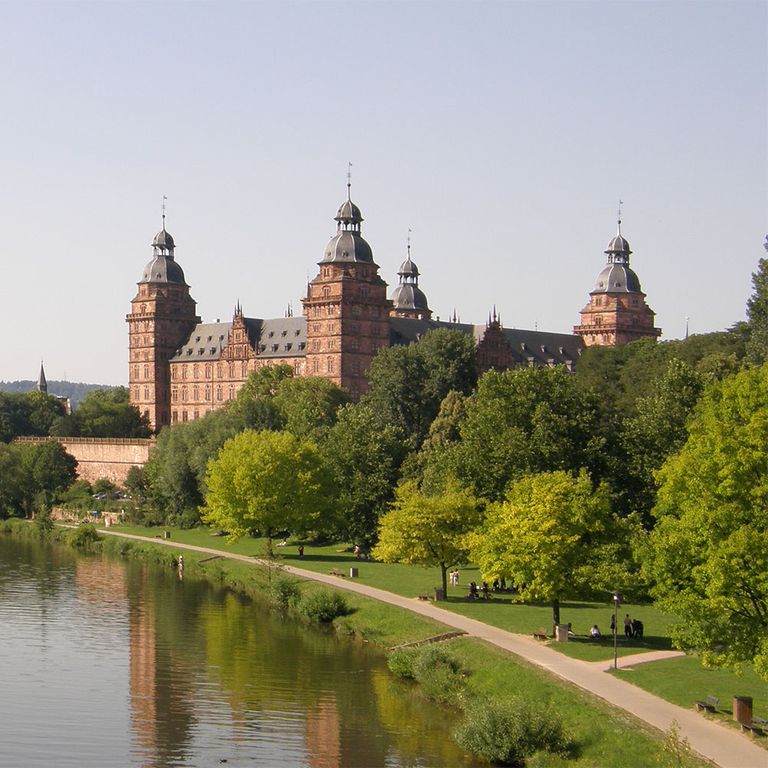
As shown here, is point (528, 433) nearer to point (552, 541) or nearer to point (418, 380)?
point (552, 541)

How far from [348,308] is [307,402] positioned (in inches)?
893

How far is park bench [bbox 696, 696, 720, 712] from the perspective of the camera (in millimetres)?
37844

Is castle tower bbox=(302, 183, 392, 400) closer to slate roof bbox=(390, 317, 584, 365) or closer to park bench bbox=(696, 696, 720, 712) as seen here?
slate roof bbox=(390, 317, 584, 365)

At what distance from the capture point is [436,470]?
71562 mm

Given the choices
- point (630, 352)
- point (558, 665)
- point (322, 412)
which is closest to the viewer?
point (558, 665)

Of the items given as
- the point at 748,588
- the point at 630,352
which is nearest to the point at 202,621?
the point at 748,588

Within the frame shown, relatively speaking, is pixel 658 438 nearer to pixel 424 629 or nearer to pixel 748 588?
pixel 424 629

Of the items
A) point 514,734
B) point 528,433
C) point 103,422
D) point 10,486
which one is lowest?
point 514,734

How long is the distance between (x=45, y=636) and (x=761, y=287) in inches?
1865

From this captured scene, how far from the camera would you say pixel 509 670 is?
44469 millimetres

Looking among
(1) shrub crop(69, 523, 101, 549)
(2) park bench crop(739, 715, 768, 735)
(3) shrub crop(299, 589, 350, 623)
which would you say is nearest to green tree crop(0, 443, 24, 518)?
(1) shrub crop(69, 523, 101, 549)

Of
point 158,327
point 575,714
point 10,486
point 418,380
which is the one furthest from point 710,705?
point 158,327

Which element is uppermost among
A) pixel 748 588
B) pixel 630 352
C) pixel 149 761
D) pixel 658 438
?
pixel 630 352

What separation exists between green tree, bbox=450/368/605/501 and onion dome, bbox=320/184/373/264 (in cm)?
6611
